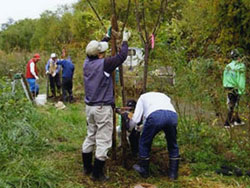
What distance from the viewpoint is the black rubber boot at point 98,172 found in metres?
4.73

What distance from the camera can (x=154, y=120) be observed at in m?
4.67

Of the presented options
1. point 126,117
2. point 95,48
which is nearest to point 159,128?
point 126,117

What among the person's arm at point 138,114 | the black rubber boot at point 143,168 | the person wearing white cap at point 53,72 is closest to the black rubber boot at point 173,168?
the black rubber boot at point 143,168

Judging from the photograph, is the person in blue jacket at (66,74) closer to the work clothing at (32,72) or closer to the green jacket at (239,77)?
the work clothing at (32,72)

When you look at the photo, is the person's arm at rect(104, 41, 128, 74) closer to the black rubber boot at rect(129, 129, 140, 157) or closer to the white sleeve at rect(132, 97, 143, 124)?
the white sleeve at rect(132, 97, 143, 124)

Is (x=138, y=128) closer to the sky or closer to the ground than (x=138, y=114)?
closer to the ground

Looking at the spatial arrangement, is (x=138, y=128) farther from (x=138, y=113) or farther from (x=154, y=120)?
(x=154, y=120)

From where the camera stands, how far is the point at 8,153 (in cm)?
530

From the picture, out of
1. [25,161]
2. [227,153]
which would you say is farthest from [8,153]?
[227,153]

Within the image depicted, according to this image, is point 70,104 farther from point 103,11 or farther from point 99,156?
point 99,156

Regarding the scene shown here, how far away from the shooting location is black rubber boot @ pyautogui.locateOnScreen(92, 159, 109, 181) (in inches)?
186

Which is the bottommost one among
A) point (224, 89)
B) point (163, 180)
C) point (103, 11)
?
point (163, 180)

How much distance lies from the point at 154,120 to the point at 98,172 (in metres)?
1.00

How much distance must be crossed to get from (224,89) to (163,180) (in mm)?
2053
